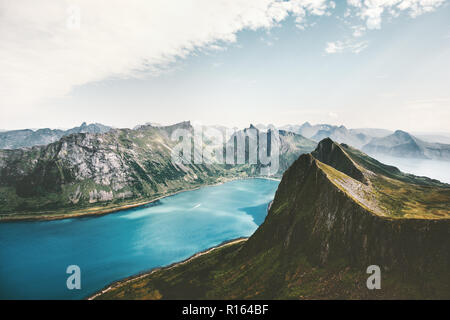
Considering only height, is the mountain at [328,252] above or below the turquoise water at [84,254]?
above

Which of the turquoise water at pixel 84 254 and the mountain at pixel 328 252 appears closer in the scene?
the mountain at pixel 328 252

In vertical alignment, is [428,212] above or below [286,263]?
above

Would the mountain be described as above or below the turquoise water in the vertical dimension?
above

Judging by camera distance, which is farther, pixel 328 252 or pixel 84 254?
pixel 84 254

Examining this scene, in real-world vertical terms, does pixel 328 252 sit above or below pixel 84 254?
above

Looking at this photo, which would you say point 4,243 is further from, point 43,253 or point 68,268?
point 68,268

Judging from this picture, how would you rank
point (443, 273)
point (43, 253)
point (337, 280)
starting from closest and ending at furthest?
point (443, 273)
point (337, 280)
point (43, 253)
